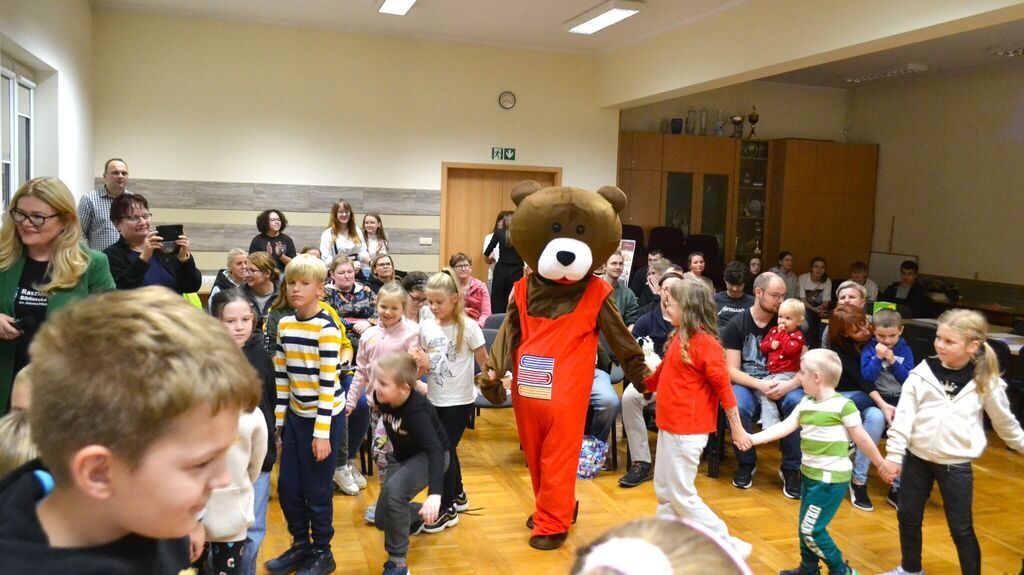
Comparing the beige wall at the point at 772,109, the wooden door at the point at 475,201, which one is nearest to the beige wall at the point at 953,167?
the beige wall at the point at 772,109

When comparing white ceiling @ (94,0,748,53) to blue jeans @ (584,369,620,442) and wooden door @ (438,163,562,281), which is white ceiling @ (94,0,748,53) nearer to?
wooden door @ (438,163,562,281)

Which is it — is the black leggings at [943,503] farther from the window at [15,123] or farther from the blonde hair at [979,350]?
the window at [15,123]

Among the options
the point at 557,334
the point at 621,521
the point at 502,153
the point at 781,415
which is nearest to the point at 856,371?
the point at 781,415

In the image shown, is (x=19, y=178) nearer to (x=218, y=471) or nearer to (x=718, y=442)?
(x=718, y=442)

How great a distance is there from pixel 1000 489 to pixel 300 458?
3945 mm

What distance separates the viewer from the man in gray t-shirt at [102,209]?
451 centimetres

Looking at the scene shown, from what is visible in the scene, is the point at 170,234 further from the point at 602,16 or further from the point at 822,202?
the point at 822,202

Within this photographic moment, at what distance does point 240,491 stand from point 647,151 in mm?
7990

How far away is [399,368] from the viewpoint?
2.95 metres

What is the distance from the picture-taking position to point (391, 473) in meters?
3.08

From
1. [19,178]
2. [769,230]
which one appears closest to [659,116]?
[769,230]

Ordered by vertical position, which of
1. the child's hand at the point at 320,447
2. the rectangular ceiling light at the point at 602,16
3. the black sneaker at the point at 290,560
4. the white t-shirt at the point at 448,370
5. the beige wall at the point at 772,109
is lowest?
the black sneaker at the point at 290,560

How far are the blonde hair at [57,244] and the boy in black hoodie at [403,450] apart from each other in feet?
3.56

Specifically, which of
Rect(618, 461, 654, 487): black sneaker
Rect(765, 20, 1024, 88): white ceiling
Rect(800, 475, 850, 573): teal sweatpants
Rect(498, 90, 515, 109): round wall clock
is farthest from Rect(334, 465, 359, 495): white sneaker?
Rect(765, 20, 1024, 88): white ceiling
